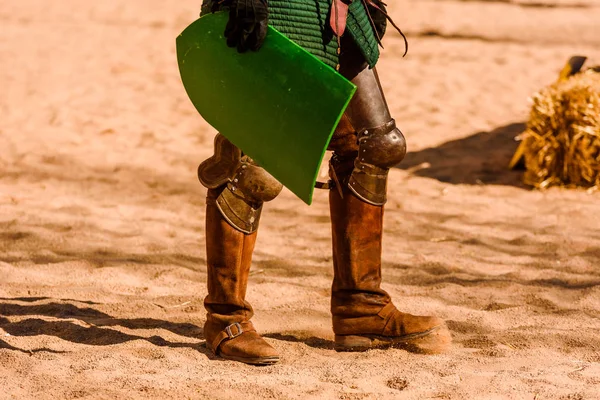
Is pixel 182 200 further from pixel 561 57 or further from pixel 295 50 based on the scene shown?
pixel 561 57

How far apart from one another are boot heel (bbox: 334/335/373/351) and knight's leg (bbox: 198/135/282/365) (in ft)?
0.82

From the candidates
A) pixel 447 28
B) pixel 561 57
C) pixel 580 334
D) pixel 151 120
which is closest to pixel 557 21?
pixel 447 28

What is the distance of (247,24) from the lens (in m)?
2.46

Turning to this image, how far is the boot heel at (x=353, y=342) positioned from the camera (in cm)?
290

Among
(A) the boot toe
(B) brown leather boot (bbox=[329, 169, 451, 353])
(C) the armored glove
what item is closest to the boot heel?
(B) brown leather boot (bbox=[329, 169, 451, 353])

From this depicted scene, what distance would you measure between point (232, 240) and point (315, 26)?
0.67 metres

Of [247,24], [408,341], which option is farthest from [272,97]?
[408,341]

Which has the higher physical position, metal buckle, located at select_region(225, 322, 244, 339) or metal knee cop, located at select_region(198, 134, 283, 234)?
metal knee cop, located at select_region(198, 134, 283, 234)

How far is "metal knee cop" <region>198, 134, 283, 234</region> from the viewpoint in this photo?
271 centimetres

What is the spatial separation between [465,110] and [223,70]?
15.6 feet

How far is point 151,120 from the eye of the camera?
668 cm

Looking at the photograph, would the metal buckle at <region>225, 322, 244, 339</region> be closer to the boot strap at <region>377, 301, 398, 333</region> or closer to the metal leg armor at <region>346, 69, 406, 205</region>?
the boot strap at <region>377, 301, 398, 333</region>

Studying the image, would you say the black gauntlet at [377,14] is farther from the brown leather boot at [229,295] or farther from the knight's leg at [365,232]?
the brown leather boot at [229,295]

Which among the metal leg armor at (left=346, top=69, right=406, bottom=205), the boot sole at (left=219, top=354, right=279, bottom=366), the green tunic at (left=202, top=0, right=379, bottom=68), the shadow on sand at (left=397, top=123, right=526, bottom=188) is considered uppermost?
the green tunic at (left=202, top=0, right=379, bottom=68)
